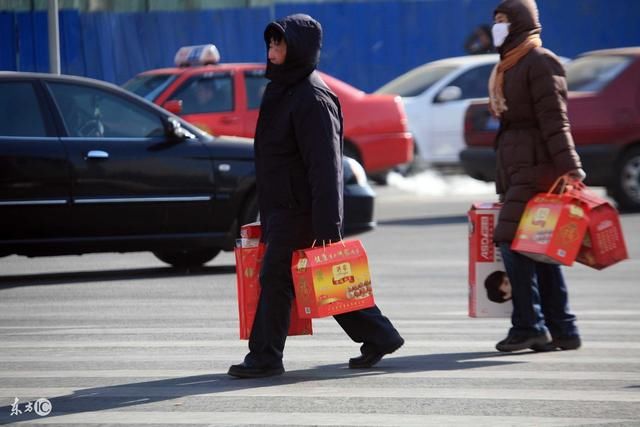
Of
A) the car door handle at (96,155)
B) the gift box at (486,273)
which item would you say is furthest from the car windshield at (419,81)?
the gift box at (486,273)

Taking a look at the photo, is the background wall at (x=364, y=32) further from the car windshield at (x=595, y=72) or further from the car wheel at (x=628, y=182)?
the car wheel at (x=628, y=182)

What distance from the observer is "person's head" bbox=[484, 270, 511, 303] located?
8320 millimetres

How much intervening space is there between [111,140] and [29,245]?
1.01 metres

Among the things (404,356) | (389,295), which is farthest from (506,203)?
(389,295)

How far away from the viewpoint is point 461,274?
490 inches

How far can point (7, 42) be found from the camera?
18.5 meters

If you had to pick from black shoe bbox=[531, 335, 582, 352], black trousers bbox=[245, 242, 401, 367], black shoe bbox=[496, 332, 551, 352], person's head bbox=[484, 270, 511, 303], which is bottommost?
black shoe bbox=[531, 335, 582, 352]

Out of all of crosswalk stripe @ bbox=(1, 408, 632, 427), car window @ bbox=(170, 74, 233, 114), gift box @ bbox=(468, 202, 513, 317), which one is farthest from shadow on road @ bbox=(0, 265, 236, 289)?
crosswalk stripe @ bbox=(1, 408, 632, 427)

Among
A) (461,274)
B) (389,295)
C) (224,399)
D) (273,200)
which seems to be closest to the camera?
(224,399)

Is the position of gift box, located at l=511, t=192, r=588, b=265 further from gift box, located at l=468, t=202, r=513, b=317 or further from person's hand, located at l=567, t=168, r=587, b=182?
gift box, located at l=468, t=202, r=513, b=317

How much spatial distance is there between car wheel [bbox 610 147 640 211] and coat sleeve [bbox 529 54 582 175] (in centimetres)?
902

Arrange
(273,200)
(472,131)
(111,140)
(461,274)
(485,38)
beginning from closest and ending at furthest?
1. (273,200)
2. (111,140)
3. (461,274)
4. (472,131)
5. (485,38)

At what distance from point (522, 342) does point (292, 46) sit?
2012mm

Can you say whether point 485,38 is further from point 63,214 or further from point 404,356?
point 404,356
